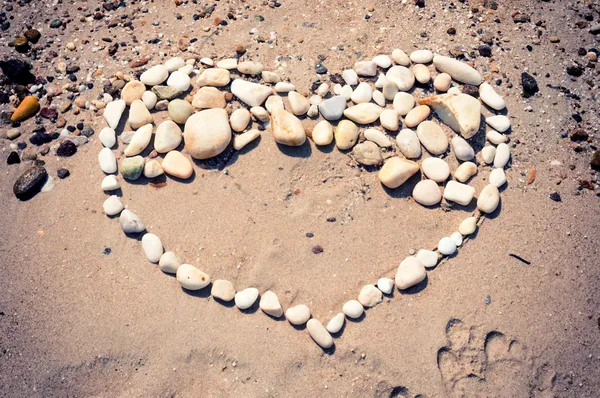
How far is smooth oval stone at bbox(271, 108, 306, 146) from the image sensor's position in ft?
10.4

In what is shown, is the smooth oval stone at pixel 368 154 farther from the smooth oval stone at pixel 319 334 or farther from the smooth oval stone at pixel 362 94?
the smooth oval stone at pixel 319 334

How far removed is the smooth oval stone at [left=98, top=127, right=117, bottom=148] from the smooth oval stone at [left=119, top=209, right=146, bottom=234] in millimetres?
552

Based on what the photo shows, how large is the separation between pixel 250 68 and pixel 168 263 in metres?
1.57

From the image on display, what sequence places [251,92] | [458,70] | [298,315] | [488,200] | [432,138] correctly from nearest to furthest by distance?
[298,315]
[488,200]
[432,138]
[251,92]
[458,70]

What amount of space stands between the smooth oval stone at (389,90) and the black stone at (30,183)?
2.50 meters

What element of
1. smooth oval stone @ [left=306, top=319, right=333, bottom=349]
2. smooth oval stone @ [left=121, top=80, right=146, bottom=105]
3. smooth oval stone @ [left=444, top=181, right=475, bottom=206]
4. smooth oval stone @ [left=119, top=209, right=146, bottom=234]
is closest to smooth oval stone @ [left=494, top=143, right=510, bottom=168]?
smooth oval stone @ [left=444, top=181, right=475, bottom=206]

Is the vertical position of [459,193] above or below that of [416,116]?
below

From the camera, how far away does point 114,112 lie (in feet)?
11.1

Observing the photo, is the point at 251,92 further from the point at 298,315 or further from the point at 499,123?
the point at 499,123

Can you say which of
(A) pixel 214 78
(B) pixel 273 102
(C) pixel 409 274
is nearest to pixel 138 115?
(A) pixel 214 78

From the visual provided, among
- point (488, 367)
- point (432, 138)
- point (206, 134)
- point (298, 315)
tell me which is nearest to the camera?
point (488, 367)

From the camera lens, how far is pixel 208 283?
9.61 feet

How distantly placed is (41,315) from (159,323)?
75cm

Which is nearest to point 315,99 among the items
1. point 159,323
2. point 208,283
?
point 208,283
